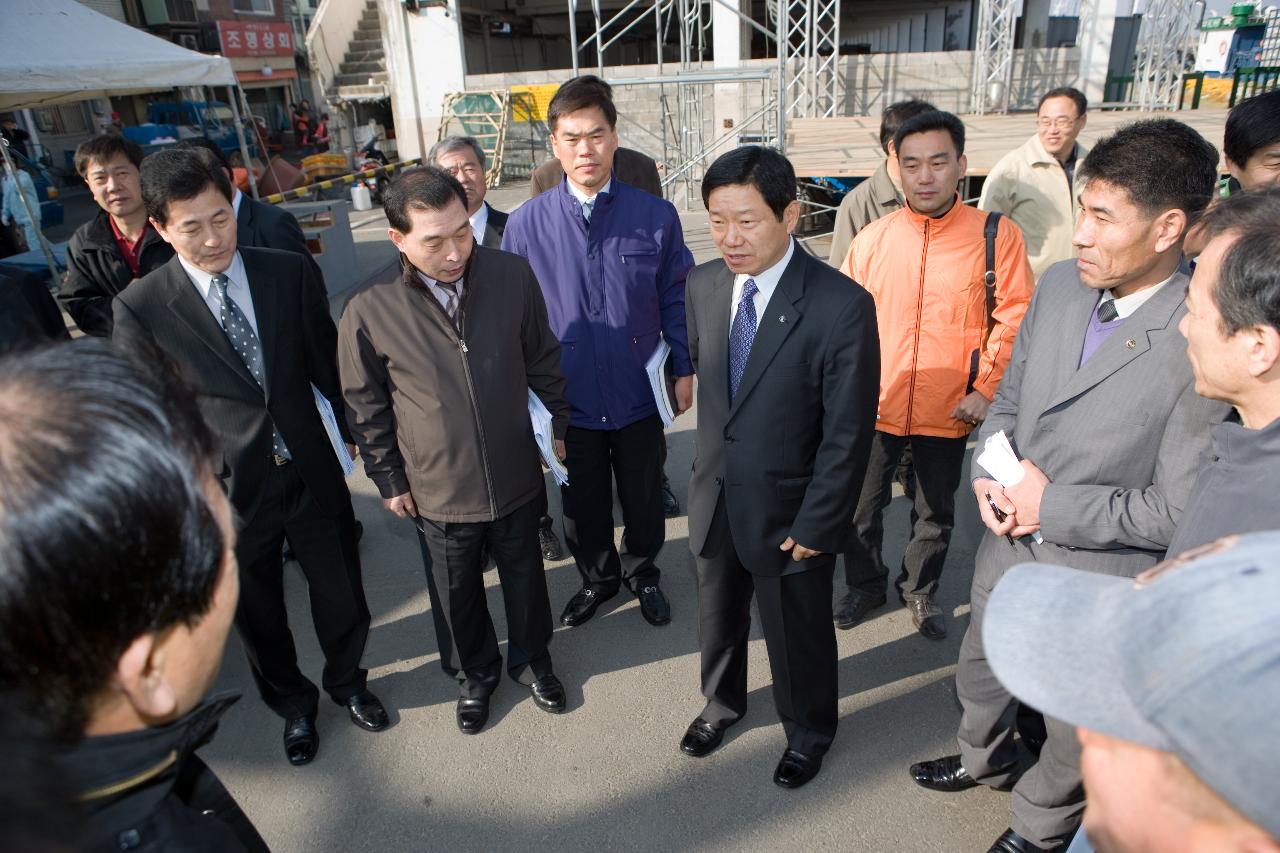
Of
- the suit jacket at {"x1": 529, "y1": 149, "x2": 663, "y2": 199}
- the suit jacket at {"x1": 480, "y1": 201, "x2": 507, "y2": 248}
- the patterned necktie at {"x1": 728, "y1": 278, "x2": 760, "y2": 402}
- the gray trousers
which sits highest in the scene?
the suit jacket at {"x1": 529, "y1": 149, "x2": 663, "y2": 199}

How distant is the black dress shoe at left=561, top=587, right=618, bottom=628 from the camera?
334 centimetres

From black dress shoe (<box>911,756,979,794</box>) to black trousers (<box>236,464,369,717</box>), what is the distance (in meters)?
2.01

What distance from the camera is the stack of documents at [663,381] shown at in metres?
2.97

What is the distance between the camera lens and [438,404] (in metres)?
2.45

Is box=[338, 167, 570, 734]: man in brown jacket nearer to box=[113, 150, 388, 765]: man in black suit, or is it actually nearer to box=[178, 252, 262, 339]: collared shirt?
box=[113, 150, 388, 765]: man in black suit

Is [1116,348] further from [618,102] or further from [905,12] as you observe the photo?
[905,12]

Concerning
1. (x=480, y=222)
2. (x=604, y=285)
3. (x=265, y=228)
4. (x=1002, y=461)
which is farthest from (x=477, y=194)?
(x=1002, y=461)

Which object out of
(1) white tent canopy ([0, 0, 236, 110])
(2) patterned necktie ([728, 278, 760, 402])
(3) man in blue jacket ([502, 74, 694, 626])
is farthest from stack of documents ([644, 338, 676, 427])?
(1) white tent canopy ([0, 0, 236, 110])

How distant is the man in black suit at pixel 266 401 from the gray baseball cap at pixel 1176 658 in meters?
2.24

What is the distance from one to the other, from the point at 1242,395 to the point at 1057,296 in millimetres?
684

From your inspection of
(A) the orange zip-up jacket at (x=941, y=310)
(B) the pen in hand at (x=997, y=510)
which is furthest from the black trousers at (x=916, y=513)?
(B) the pen in hand at (x=997, y=510)

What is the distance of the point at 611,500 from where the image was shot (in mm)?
3361

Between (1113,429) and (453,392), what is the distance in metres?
1.84

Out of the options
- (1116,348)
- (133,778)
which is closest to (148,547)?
(133,778)
